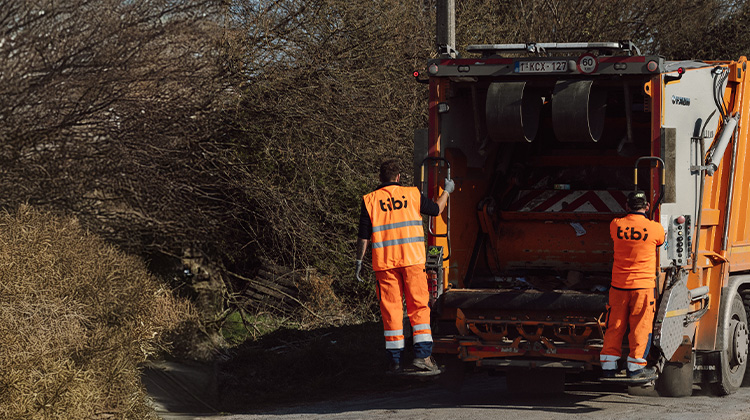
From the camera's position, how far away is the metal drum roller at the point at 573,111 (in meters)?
7.16

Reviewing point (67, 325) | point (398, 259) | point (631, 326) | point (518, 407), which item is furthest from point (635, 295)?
point (67, 325)

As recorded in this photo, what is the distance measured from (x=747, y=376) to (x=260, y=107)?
20.8ft

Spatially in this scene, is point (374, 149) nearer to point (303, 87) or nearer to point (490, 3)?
point (303, 87)

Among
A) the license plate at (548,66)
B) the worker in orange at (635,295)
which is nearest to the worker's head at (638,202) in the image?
the worker in orange at (635,295)

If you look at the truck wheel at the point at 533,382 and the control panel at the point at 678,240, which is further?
the truck wheel at the point at 533,382

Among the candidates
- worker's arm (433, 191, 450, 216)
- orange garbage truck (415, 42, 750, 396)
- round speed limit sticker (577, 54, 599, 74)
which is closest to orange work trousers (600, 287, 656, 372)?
orange garbage truck (415, 42, 750, 396)

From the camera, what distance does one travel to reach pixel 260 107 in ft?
39.9

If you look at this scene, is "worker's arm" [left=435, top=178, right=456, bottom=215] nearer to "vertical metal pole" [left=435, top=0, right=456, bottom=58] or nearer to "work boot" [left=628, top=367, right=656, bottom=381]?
"work boot" [left=628, top=367, right=656, bottom=381]

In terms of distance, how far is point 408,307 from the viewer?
7137mm

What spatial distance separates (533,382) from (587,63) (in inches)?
97.6

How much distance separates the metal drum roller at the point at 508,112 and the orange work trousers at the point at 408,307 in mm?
1228

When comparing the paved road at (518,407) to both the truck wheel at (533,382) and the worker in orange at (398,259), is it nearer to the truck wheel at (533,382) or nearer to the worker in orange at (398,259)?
the truck wheel at (533,382)

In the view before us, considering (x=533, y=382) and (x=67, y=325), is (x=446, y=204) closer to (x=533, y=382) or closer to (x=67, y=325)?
(x=533, y=382)

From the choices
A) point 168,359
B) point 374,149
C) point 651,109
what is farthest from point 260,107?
point 651,109
